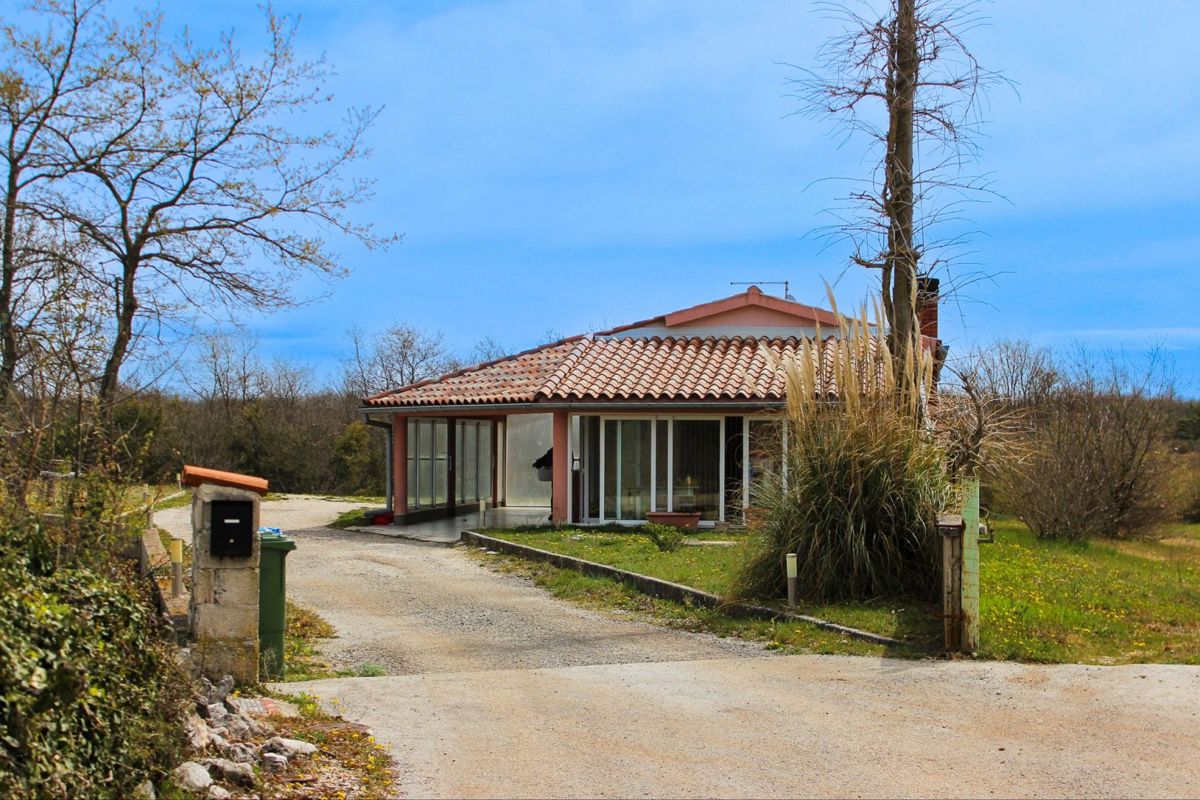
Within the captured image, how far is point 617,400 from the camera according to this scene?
20.4 m

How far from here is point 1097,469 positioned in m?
20.9

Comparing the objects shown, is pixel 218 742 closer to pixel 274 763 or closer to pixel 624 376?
pixel 274 763

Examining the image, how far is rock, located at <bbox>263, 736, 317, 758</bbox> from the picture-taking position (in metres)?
5.66

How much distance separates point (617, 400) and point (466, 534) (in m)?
3.75

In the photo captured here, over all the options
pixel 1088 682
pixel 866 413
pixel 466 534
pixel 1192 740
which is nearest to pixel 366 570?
pixel 466 534

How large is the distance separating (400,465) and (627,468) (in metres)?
5.34

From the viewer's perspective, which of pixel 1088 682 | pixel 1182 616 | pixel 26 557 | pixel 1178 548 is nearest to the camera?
pixel 26 557

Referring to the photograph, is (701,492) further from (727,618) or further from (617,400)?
(727,618)

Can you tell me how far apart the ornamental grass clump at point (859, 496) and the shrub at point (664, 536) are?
5.56m

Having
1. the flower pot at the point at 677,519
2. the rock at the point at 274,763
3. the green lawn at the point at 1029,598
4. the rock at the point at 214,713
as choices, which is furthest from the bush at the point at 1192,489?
the rock at the point at 274,763

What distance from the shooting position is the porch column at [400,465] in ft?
76.5

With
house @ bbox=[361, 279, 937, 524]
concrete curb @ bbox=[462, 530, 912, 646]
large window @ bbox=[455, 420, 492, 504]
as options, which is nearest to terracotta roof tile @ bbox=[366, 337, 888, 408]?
house @ bbox=[361, 279, 937, 524]

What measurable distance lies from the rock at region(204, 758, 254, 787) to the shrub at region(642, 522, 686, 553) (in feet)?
38.1

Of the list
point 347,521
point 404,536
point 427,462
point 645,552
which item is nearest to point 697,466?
point 645,552
